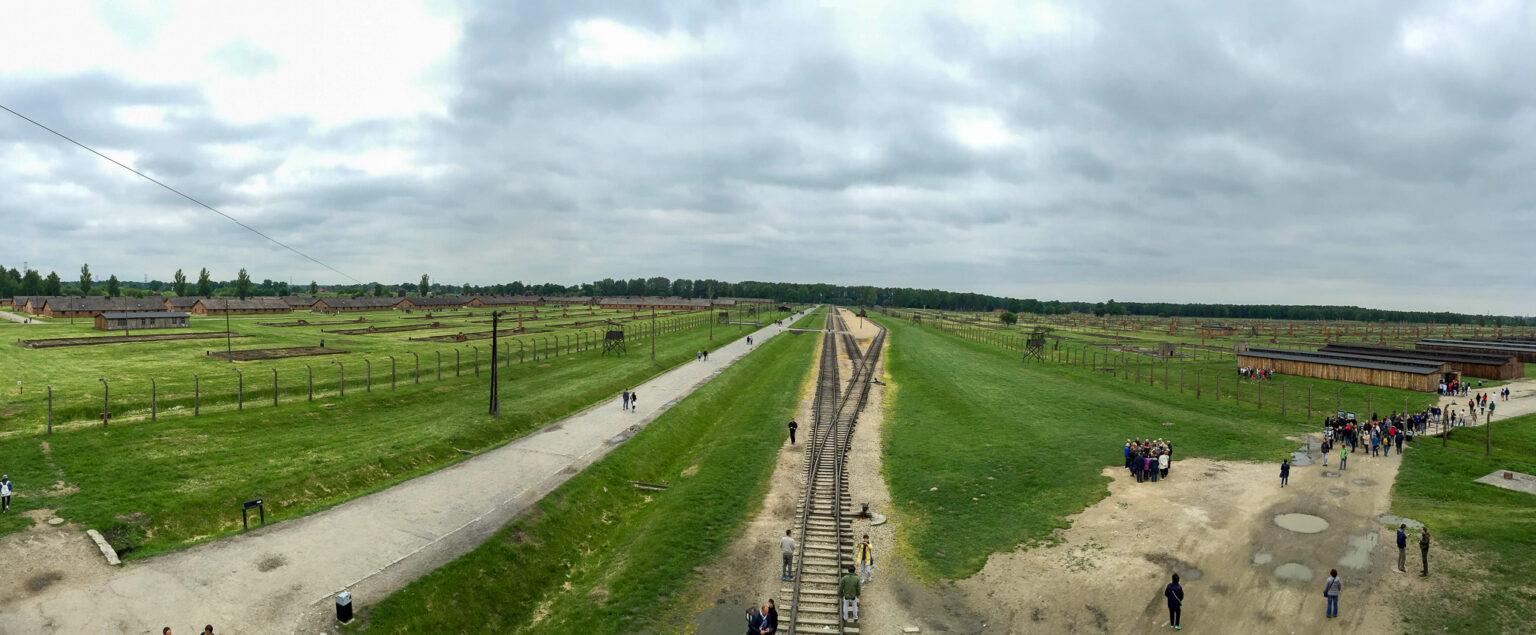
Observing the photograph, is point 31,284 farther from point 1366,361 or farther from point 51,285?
point 1366,361

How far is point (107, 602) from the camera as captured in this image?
18203 mm

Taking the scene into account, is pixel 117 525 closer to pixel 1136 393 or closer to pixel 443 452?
pixel 443 452

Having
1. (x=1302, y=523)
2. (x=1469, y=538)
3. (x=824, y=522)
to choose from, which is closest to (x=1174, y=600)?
(x=1302, y=523)

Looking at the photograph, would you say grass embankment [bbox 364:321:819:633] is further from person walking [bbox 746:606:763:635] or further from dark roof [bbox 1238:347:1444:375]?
dark roof [bbox 1238:347:1444:375]

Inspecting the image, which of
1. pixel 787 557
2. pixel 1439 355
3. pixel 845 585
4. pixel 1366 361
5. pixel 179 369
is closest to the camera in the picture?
pixel 845 585

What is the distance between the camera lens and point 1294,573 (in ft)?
69.5

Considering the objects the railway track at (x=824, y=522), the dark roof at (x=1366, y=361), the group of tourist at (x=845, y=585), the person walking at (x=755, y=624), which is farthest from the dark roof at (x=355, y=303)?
the dark roof at (x=1366, y=361)

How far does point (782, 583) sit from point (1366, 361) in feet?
258

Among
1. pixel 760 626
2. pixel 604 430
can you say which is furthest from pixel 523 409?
pixel 760 626

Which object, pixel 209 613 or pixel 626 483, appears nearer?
pixel 209 613

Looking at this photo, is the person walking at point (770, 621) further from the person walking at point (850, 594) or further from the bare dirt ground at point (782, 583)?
the person walking at point (850, 594)

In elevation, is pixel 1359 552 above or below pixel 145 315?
below

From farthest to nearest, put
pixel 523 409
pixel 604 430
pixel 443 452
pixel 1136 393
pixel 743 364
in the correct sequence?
pixel 743 364 < pixel 1136 393 < pixel 523 409 < pixel 604 430 < pixel 443 452

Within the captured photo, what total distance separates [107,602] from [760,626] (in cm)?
1833
